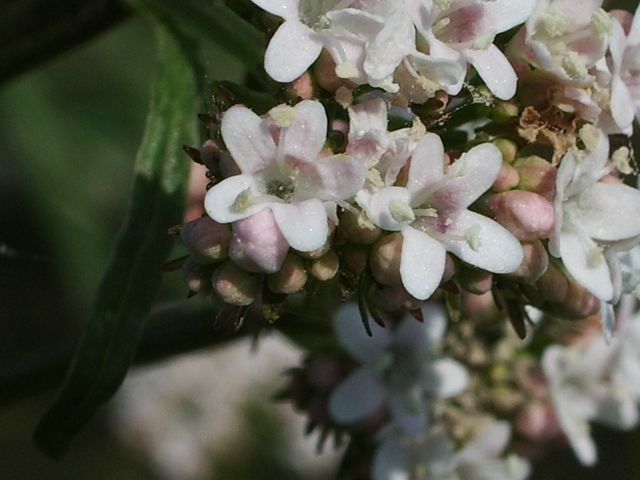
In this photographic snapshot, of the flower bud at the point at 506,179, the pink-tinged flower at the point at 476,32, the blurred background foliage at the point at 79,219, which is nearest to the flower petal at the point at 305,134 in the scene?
the pink-tinged flower at the point at 476,32

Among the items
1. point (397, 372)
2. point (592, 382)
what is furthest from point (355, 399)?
point (592, 382)

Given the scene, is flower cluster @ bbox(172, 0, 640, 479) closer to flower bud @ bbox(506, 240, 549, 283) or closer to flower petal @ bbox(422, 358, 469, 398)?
flower bud @ bbox(506, 240, 549, 283)

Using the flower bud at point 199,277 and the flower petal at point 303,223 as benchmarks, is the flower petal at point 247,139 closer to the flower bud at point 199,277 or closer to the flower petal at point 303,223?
the flower petal at point 303,223

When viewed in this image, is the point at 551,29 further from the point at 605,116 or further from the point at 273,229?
the point at 273,229

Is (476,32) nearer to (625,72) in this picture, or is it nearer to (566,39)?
(566,39)

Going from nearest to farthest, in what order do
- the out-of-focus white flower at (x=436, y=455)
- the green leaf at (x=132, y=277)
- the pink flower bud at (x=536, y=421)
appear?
the green leaf at (x=132, y=277) → the out-of-focus white flower at (x=436, y=455) → the pink flower bud at (x=536, y=421)

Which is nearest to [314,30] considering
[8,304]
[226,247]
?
[226,247]

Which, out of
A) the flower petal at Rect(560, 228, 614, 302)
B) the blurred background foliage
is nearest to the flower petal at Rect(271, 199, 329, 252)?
the flower petal at Rect(560, 228, 614, 302)
